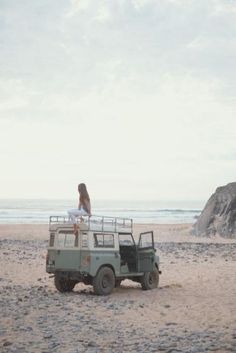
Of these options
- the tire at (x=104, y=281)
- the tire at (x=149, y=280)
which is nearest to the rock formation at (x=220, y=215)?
the tire at (x=149, y=280)

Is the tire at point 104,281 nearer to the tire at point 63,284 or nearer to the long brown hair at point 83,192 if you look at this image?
the tire at point 63,284

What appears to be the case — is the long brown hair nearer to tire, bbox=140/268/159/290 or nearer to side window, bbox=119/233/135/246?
side window, bbox=119/233/135/246

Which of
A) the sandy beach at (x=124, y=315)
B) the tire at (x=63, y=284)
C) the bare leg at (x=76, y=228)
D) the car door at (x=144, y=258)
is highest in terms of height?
the bare leg at (x=76, y=228)

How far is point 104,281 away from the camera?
15922 mm

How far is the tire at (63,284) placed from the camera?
16.5 metres

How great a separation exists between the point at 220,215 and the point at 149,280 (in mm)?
24624

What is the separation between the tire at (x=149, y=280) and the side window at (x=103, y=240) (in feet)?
5.98

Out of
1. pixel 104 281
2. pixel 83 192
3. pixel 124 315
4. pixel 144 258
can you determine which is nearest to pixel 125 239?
pixel 144 258

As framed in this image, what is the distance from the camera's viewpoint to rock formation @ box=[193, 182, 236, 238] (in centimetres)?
3947

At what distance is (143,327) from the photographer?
37.6 ft

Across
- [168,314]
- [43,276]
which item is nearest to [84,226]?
[168,314]

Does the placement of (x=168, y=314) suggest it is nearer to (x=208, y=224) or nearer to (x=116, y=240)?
(x=116, y=240)

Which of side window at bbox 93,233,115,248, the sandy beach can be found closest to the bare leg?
side window at bbox 93,233,115,248

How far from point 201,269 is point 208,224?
19.7 m
